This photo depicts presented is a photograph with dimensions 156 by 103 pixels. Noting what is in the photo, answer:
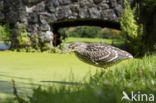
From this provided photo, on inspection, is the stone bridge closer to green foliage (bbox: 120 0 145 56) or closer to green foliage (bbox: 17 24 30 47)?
green foliage (bbox: 17 24 30 47)

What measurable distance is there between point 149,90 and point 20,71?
141 inches

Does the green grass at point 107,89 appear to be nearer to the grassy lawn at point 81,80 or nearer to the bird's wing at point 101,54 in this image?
the grassy lawn at point 81,80

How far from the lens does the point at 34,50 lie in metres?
10.8

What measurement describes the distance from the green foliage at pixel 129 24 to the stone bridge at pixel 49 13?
0.43m

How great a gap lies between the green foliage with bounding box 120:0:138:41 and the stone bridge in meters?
0.43

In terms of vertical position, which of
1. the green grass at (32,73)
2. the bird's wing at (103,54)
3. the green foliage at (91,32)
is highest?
the bird's wing at (103,54)

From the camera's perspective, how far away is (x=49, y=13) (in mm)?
10742

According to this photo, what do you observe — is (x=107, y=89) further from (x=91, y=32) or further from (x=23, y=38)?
(x=91, y=32)

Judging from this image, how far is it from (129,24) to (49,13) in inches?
110

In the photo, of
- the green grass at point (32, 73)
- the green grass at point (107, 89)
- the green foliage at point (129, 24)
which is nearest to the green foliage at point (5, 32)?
the green grass at point (32, 73)

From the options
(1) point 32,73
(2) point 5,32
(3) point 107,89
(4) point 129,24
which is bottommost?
(1) point 32,73

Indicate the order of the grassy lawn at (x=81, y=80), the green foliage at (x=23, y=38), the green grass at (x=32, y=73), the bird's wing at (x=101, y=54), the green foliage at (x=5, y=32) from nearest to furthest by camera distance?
1. the grassy lawn at (x=81, y=80)
2. the bird's wing at (x=101, y=54)
3. the green grass at (x=32, y=73)
4. the green foliage at (x=23, y=38)
5. the green foliage at (x=5, y=32)

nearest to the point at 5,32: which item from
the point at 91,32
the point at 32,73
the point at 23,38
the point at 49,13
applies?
the point at 23,38

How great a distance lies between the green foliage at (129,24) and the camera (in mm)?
9766
